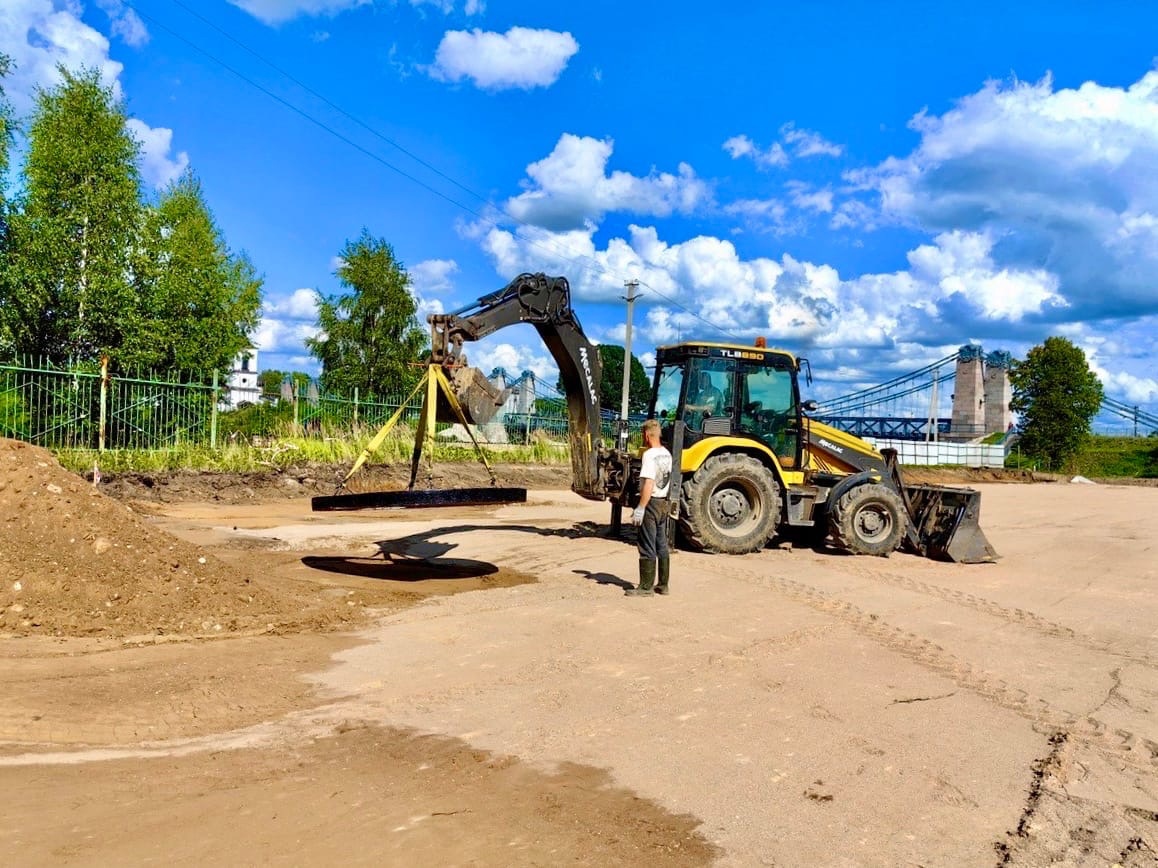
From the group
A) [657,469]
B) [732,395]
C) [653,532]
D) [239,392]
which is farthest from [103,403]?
[653,532]

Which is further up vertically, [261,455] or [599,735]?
[261,455]

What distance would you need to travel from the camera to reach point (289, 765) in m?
4.47

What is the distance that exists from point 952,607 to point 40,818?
28.3ft

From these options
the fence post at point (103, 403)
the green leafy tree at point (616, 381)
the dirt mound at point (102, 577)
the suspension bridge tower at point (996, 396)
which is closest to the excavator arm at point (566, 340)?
the dirt mound at point (102, 577)

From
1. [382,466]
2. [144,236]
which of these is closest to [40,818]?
[382,466]

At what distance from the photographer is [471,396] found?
31.2 feet

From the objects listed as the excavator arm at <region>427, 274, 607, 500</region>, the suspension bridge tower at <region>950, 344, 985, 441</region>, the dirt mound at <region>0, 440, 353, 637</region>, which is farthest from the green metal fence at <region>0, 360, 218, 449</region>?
the suspension bridge tower at <region>950, 344, 985, 441</region>

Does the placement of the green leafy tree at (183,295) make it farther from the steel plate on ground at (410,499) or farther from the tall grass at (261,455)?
the steel plate on ground at (410,499)

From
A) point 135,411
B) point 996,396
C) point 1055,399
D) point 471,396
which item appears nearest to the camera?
point 471,396

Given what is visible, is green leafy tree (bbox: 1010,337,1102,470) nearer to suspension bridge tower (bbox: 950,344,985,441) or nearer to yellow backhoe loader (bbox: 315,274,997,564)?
suspension bridge tower (bbox: 950,344,985,441)

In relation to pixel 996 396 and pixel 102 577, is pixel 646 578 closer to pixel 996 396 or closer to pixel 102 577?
pixel 102 577

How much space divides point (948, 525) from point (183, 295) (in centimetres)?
1984

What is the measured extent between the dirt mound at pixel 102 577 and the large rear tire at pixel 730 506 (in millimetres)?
5400

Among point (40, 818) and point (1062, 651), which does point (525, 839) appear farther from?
point (1062, 651)
